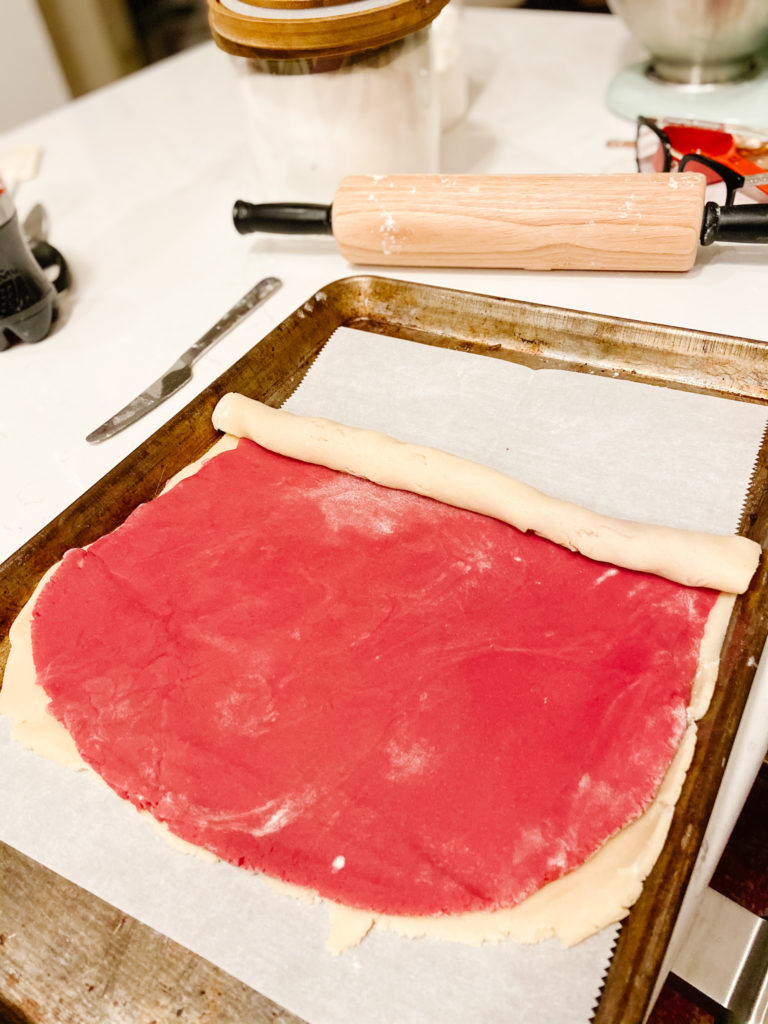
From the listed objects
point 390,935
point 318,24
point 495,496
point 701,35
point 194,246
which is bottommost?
point 390,935

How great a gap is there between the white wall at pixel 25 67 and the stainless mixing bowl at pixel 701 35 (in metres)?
2.54

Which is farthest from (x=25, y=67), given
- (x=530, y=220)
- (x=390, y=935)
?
(x=390, y=935)

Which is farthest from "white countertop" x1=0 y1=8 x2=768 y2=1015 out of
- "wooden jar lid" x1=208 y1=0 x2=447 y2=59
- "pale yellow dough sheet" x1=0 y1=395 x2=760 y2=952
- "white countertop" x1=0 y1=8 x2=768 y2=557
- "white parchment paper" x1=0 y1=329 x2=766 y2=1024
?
"wooden jar lid" x1=208 y1=0 x2=447 y2=59

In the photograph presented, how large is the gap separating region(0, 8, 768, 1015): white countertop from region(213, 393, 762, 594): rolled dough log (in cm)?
18

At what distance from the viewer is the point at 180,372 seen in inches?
47.5

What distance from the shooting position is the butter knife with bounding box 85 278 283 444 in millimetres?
1146

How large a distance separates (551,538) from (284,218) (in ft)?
2.67

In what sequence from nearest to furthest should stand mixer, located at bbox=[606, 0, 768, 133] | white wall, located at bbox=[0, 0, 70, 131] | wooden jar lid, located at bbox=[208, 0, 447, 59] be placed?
wooden jar lid, located at bbox=[208, 0, 447, 59], stand mixer, located at bbox=[606, 0, 768, 133], white wall, located at bbox=[0, 0, 70, 131]

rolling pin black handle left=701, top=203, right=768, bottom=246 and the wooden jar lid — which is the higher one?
the wooden jar lid

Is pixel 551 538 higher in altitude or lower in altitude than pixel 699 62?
lower

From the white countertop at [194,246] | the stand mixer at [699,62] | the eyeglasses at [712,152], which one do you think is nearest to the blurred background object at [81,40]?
the white countertop at [194,246]

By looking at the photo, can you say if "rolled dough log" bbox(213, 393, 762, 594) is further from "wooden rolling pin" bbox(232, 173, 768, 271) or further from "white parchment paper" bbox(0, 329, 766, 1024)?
"wooden rolling pin" bbox(232, 173, 768, 271)

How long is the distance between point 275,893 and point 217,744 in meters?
0.16

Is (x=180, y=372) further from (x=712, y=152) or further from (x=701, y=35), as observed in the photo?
(x=701, y=35)
